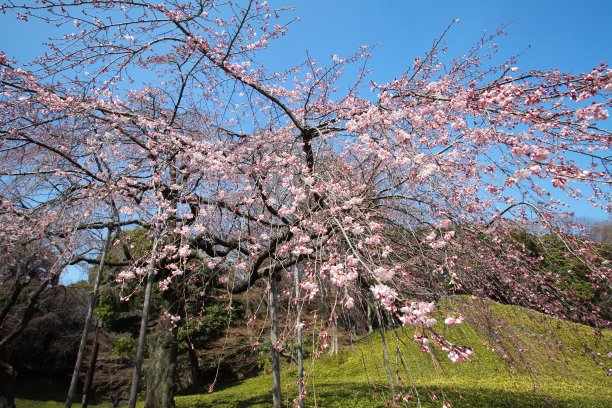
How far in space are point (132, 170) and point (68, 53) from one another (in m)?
1.94

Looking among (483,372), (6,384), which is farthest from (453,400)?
(6,384)

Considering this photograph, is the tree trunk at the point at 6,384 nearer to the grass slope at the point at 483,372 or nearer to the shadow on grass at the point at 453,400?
the grass slope at the point at 483,372

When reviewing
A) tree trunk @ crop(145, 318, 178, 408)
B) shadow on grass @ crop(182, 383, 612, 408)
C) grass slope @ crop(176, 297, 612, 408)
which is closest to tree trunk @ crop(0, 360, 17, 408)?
grass slope @ crop(176, 297, 612, 408)

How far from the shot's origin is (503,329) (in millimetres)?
4090

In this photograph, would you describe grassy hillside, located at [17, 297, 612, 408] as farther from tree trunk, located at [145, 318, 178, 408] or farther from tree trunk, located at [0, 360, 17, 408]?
tree trunk, located at [0, 360, 17, 408]

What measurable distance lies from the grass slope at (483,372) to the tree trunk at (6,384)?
381 centimetres

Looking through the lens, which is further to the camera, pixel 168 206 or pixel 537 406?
pixel 537 406

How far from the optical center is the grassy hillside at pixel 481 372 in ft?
10.8

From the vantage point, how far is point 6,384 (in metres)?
8.37

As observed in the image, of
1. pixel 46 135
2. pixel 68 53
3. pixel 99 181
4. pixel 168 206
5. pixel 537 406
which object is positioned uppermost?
pixel 46 135

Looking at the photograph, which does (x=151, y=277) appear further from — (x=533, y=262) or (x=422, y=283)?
(x=533, y=262)

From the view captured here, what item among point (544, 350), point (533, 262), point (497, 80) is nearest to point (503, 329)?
point (544, 350)

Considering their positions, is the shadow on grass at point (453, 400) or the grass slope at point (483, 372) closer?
the grass slope at point (483, 372)

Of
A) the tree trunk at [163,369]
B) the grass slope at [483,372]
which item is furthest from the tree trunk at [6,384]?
the tree trunk at [163,369]
